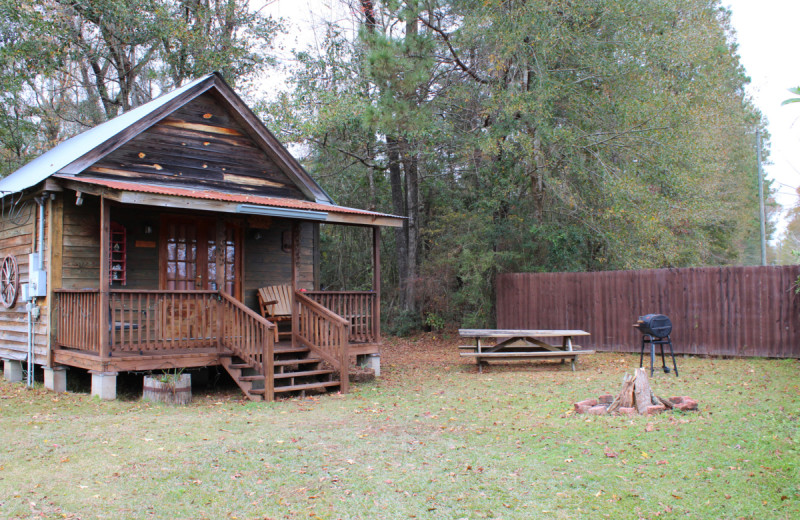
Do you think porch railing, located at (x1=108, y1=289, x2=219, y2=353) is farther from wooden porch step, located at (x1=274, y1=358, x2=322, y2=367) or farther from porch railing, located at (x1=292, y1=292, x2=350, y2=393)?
porch railing, located at (x1=292, y1=292, x2=350, y2=393)

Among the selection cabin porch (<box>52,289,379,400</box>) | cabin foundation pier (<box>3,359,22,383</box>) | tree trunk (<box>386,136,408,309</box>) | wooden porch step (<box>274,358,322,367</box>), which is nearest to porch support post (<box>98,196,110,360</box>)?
cabin porch (<box>52,289,379,400</box>)

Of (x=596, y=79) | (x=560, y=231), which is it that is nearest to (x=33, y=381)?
(x=560, y=231)

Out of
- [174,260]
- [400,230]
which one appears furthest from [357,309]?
[400,230]

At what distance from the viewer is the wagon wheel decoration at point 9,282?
10672 mm

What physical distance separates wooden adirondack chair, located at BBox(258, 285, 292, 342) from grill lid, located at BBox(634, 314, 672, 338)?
6.17m

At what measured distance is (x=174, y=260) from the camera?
10.6m

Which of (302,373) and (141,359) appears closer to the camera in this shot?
(141,359)

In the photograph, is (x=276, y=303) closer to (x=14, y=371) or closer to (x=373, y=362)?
(x=373, y=362)

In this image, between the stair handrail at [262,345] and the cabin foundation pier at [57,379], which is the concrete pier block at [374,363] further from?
the cabin foundation pier at [57,379]

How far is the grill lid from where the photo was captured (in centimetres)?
998

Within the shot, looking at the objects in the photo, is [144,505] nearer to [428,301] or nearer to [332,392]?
[332,392]

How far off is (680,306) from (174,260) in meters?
10.5

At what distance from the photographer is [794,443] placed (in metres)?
5.70

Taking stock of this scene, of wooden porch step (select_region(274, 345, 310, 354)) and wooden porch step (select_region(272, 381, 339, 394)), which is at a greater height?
wooden porch step (select_region(274, 345, 310, 354))
